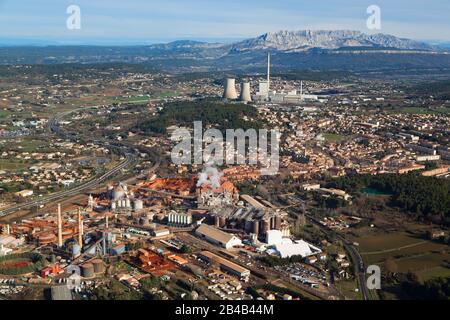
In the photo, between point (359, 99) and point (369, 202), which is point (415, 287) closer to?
point (369, 202)

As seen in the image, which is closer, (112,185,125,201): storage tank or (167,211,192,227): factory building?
(167,211,192,227): factory building

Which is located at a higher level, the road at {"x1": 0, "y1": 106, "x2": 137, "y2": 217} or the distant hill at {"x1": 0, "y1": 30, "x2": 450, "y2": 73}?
the distant hill at {"x1": 0, "y1": 30, "x2": 450, "y2": 73}

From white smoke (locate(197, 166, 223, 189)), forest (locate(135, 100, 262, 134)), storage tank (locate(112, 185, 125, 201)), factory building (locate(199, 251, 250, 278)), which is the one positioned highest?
forest (locate(135, 100, 262, 134))

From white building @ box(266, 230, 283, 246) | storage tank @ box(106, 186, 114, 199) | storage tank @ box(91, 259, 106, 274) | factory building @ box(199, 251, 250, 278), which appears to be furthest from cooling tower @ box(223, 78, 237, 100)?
storage tank @ box(91, 259, 106, 274)

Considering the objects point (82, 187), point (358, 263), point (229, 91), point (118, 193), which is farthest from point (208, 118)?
point (358, 263)

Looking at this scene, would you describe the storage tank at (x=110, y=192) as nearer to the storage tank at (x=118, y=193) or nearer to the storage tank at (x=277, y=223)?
the storage tank at (x=118, y=193)

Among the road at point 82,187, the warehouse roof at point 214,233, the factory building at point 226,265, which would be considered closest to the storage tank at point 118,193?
the road at point 82,187

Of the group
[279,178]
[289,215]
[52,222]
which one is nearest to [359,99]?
[279,178]

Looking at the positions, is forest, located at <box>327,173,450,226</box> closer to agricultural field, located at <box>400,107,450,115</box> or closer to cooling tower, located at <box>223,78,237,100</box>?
agricultural field, located at <box>400,107,450,115</box>
